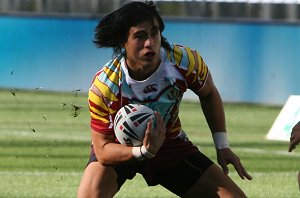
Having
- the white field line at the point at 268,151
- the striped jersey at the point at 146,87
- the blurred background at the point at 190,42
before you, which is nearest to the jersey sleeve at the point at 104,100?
the striped jersey at the point at 146,87

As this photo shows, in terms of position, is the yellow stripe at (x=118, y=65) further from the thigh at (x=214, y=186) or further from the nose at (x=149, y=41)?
the thigh at (x=214, y=186)

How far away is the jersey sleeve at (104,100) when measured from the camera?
24.1ft

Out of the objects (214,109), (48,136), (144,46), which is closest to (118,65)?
(144,46)

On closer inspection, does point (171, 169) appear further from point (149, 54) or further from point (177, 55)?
point (149, 54)

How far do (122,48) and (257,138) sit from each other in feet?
26.6

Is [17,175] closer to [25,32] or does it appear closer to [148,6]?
[148,6]

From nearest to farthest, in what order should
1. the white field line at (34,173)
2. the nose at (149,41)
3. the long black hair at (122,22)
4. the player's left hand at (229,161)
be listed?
the nose at (149,41)
the long black hair at (122,22)
the player's left hand at (229,161)
the white field line at (34,173)

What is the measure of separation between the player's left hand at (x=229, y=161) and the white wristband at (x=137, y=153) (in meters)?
0.66

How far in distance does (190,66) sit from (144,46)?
41 cm

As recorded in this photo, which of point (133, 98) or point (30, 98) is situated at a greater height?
point (133, 98)

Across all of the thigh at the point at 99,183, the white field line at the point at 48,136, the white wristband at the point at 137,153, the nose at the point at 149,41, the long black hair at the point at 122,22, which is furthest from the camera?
the white field line at the point at 48,136

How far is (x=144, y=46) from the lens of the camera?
283 inches

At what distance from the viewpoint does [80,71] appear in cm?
2156

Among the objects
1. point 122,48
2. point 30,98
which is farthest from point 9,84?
point 122,48
